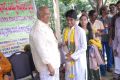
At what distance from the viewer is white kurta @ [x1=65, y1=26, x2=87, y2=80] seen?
201 inches

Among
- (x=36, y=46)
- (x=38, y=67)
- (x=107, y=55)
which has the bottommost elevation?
(x=107, y=55)

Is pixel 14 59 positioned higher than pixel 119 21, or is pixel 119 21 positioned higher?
pixel 119 21

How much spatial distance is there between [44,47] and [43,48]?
3 centimetres

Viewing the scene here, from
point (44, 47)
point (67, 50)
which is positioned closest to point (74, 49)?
point (67, 50)

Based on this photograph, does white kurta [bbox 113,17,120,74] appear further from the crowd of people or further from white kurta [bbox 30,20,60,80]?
white kurta [bbox 30,20,60,80]

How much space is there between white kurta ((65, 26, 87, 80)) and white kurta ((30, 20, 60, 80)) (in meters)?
0.51

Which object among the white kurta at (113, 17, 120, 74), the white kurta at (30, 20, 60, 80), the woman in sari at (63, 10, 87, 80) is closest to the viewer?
the white kurta at (30, 20, 60, 80)

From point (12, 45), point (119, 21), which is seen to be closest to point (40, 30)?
point (12, 45)

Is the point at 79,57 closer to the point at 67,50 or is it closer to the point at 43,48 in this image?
the point at 67,50

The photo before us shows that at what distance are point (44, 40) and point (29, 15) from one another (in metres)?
2.40

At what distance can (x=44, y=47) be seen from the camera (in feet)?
14.6

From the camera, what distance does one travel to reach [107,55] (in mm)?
8141

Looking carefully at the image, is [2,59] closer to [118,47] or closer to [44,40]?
[44,40]

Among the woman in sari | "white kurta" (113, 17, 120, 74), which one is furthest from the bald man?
"white kurta" (113, 17, 120, 74)
